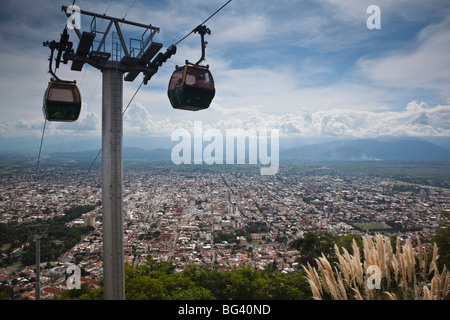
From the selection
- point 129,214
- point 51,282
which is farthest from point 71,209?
point 51,282

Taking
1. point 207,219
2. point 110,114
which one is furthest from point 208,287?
point 207,219

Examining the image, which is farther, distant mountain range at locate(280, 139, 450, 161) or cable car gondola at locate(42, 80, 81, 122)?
distant mountain range at locate(280, 139, 450, 161)

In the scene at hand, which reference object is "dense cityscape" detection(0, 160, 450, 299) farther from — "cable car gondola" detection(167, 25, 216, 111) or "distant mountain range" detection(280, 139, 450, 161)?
"distant mountain range" detection(280, 139, 450, 161)

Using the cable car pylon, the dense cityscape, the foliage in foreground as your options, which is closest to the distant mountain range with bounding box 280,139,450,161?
the dense cityscape

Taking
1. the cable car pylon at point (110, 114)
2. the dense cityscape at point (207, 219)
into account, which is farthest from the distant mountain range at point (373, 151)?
the cable car pylon at point (110, 114)

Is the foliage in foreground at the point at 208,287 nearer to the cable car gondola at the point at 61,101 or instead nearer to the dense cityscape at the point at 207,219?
the dense cityscape at the point at 207,219
